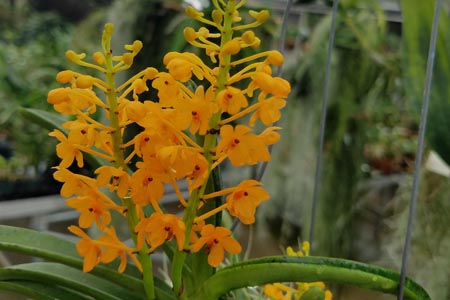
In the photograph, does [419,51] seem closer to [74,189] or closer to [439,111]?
[439,111]

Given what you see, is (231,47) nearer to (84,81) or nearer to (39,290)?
(84,81)

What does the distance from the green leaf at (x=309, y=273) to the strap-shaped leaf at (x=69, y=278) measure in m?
0.11

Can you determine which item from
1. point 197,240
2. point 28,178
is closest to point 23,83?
point 28,178

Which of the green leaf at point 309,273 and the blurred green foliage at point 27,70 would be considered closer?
the green leaf at point 309,273

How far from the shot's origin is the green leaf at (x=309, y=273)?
1.31 feet

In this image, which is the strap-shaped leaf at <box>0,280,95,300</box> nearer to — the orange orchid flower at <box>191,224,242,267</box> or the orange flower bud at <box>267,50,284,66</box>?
the orange orchid flower at <box>191,224,242,267</box>

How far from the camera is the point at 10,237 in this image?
0.48 m

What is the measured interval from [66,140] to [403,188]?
3.48 ft

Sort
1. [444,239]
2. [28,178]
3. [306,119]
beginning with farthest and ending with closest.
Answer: [28,178] → [306,119] → [444,239]

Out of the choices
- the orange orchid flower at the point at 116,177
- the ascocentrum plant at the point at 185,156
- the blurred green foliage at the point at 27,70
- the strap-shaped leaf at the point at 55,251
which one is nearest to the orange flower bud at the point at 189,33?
the ascocentrum plant at the point at 185,156

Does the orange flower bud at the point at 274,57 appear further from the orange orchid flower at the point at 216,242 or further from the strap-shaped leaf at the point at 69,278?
the strap-shaped leaf at the point at 69,278

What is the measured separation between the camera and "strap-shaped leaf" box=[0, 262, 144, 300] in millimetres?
465

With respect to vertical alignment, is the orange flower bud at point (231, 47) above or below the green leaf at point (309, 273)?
above

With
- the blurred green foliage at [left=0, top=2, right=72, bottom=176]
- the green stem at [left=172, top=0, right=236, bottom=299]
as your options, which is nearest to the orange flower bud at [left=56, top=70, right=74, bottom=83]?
the green stem at [left=172, top=0, right=236, bottom=299]
